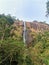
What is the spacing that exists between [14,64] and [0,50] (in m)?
0.38

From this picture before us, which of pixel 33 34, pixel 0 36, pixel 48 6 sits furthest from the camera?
pixel 48 6

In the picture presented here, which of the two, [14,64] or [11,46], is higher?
[11,46]

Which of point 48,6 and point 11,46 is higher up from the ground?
point 48,6

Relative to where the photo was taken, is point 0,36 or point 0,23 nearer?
point 0,36

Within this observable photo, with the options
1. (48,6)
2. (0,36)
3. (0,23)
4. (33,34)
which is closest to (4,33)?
(0,36)

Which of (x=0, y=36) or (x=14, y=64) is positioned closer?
(x=14, y=64)

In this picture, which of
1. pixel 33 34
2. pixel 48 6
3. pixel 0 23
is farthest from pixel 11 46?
pixel 48 6

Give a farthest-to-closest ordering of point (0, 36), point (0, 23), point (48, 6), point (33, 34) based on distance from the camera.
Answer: point (48, 6) < point (33, 34) < point (0, 23) < point (0, 36)

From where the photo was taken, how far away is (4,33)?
480 centimetres

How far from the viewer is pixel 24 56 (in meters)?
4.41

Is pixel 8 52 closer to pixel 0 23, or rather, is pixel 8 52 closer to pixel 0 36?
pixel 0 36

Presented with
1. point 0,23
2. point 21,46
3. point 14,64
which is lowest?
point 14,64

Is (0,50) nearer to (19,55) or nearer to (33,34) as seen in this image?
(19,55)

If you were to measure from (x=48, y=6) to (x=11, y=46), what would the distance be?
72.9 feet
